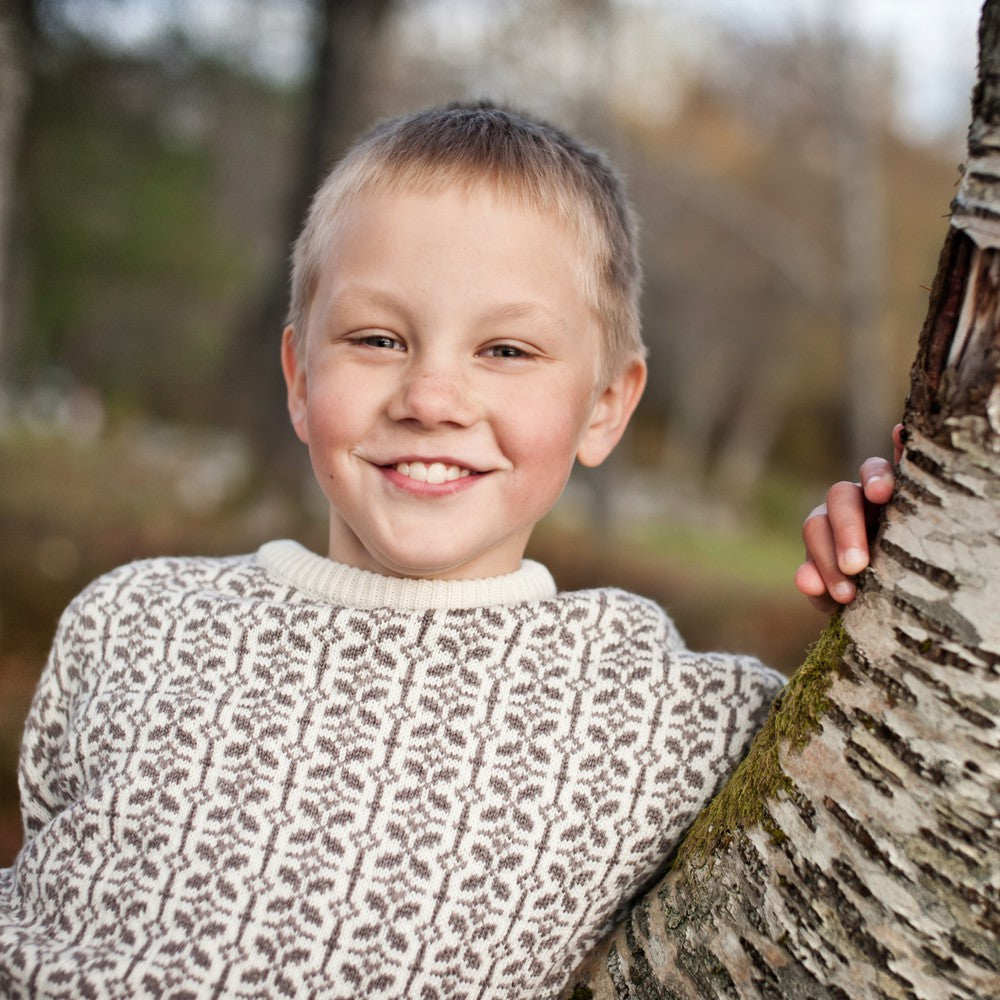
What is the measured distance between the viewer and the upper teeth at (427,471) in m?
1.77

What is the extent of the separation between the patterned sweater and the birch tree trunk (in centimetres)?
25

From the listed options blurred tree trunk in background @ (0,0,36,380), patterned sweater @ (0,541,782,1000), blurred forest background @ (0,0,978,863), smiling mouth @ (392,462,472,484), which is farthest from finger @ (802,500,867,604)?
blurred tree trunk in background @ (0,0,36,380)

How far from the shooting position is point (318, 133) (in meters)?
7.79

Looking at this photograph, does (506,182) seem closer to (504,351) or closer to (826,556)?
(504,351)

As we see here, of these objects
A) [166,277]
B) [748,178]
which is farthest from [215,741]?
[748,178]

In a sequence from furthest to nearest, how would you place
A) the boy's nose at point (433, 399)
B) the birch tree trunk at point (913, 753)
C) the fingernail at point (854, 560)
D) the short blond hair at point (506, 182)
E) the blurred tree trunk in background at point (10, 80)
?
the blurred tree trunk in background at point (10, 80) < the short blond hair at point (506, 182) < the boy's nose at point (433, 399) < the fingernail at point (854, 560) < the birch tree trunk at point (913, 753)

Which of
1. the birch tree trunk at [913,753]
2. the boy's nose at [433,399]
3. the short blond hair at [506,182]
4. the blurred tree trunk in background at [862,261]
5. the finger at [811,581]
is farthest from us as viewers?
the blurred tree trunk in background at [862,261]

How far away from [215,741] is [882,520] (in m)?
1.08

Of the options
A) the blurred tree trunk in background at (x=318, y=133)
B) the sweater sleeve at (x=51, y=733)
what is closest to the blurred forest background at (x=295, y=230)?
the blurred tree trunk in background at (x=318, y=133)

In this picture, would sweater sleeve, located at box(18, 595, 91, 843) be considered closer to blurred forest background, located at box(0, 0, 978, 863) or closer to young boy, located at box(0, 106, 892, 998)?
young boy, located at box(0, 106, 892, 998)

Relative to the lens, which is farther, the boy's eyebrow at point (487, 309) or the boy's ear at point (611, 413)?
the boy's ear at point (611, 413)

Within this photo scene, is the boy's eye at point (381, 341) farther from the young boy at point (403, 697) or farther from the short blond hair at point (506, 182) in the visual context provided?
the short blond hair at point (506, 182)

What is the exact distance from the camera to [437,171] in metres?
1.81

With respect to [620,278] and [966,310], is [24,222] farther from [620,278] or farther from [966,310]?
[966,310]
